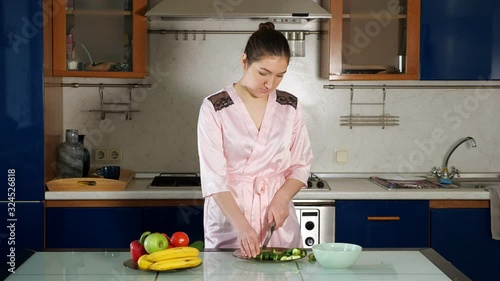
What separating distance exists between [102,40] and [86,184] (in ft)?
2.64

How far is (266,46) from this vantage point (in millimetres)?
2635

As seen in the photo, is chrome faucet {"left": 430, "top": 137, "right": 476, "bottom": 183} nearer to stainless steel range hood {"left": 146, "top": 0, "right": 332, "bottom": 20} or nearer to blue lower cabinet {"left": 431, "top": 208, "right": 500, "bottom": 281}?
blue lower cabinet {"left": 431, "top": 208, "right": 500, "bottom": 281}

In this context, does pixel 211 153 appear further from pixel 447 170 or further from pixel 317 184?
pixel 447 170

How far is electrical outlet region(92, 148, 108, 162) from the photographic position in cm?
436

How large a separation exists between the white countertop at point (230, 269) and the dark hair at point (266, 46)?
2.48 ft

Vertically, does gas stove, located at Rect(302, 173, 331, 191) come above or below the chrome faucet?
below

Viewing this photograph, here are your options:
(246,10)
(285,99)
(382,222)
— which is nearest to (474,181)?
(382,222)

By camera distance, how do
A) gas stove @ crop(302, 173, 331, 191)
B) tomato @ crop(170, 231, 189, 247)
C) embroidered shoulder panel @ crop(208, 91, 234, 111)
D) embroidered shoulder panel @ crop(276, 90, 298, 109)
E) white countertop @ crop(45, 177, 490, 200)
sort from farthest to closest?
gas stove @ crop(302, 173, 331, 191) → white countertop @ crop(45, 177, 490, 200) → embroidered shoulder panel @ crop(276, 90, 298, 109) → embroidered shoulder panel @ crop(208, 91, 234, 111) → tomato @ crop(170, 231, 189, 247)

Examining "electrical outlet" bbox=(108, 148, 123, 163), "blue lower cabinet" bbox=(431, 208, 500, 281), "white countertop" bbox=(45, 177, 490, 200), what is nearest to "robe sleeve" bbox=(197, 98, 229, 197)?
"white countertop" bbox=(45, 177, 490, 200)

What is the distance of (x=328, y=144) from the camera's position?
14.5 ft

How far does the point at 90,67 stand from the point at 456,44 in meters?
2.02

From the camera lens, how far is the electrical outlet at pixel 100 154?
4355mm

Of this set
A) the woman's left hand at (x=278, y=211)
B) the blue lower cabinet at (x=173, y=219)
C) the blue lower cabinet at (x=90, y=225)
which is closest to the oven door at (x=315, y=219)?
the blue lower cabinet at (x=173, y=219)

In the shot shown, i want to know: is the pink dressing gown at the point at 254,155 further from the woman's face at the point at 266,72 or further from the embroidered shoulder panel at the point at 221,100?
the woman's face at the point at 266,72
